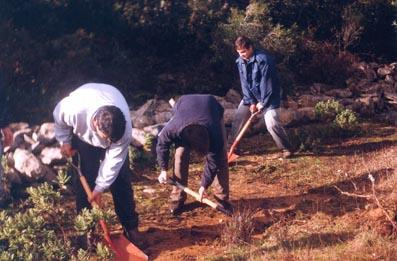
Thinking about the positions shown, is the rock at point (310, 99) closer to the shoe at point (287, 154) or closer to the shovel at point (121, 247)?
the shoe at point (287, 154)

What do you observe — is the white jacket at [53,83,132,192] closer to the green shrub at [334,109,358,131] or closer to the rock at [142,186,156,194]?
the rock at [142,186,156,194]

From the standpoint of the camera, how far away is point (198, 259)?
17.6ft

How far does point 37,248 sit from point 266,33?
269 inches

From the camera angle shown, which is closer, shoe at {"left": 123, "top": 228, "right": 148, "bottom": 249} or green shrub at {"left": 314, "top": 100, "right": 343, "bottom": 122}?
shoe at {"left": 123, "top": 228, "right": 148, "bottom": 249}

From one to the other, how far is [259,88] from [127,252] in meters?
3.01

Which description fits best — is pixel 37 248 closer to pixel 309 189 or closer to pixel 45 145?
pixel 45 145

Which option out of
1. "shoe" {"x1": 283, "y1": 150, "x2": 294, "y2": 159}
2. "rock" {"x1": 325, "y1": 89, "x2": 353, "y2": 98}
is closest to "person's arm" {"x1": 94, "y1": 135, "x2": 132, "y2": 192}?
"shoe" {"x1": 283, "y1": 150, "x2": 294, "y2": 159}

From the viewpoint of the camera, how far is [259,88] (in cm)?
740

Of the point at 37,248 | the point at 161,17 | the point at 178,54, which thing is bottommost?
→ the point at 37,248

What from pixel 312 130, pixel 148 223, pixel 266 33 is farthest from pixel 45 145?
pixel 266 33

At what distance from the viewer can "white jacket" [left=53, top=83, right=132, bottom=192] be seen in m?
4.87

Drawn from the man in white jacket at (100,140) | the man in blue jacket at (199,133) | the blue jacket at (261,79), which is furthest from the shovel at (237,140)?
the man in white jacket at (100,140)

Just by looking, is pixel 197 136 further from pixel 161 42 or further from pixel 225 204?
pixel 161 42

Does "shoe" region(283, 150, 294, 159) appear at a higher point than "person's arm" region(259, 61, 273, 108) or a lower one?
lower
